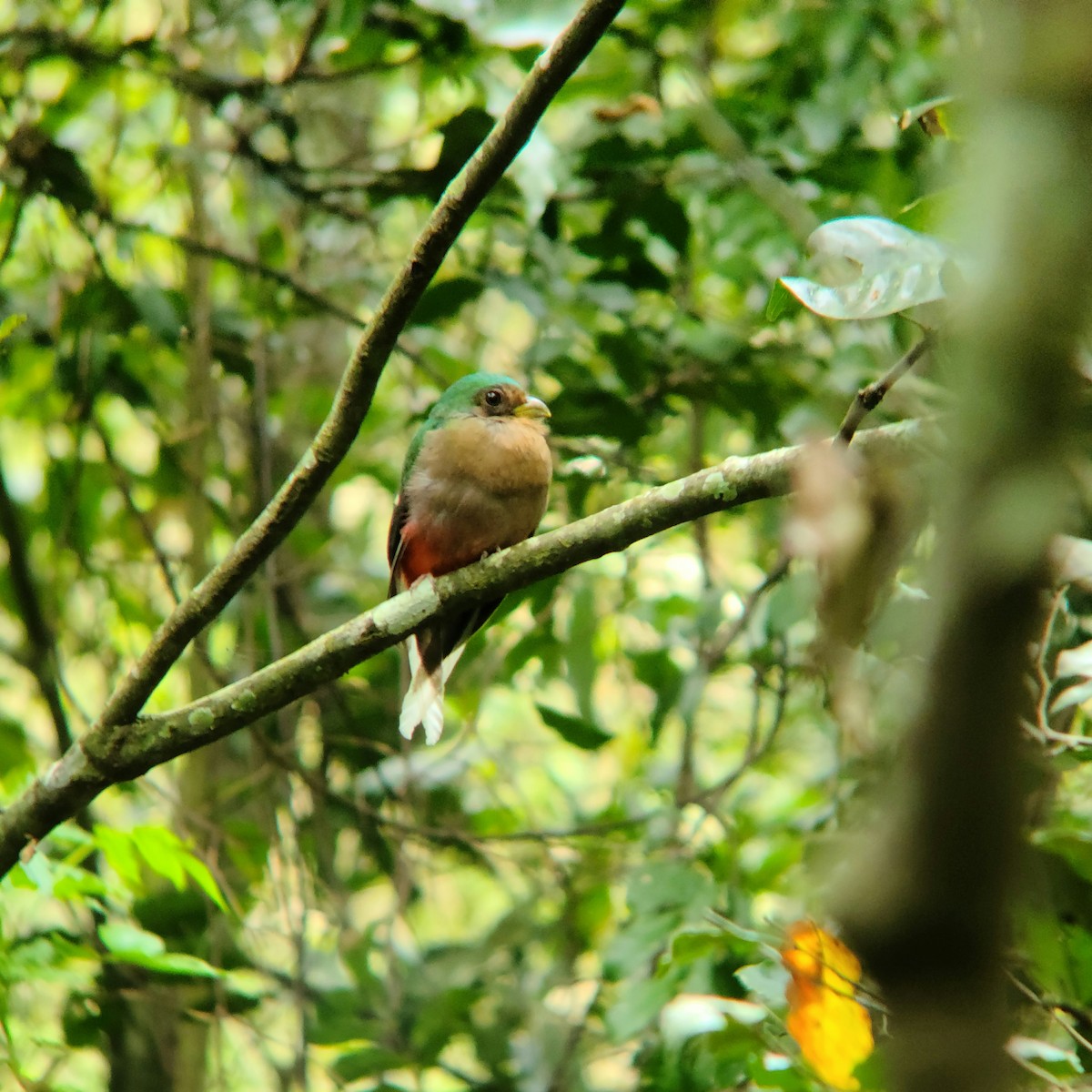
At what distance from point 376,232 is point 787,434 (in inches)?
70.5

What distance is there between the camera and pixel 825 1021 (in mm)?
2553

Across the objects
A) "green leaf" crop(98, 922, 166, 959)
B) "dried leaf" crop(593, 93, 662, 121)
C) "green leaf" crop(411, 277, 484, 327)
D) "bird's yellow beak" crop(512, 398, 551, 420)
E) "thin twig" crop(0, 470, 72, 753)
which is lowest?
"green leaf" crop(98, 922, 166, 959)

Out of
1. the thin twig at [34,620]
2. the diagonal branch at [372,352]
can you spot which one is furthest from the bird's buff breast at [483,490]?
the thin twig at [34,620]

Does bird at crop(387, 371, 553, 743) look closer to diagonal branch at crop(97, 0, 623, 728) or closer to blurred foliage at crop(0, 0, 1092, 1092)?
blurred foliage at crop(0, 0, 1092, 1092)

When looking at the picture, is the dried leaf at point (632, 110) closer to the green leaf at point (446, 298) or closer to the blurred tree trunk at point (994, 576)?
the green leaf at point (446, 298)

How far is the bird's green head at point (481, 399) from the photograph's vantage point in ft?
14.4

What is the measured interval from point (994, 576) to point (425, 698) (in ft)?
12.6

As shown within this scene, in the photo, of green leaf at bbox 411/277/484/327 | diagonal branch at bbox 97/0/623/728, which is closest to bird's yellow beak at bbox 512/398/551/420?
green leaf at bbox 411/277/484/327

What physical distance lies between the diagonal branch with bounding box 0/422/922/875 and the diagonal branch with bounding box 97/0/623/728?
9cm

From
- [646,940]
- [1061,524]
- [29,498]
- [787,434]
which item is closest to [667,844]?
[646,940]

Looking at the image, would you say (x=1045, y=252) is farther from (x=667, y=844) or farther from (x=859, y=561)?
(x=667, y=844)

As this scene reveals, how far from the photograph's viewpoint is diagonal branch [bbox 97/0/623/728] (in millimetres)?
2379

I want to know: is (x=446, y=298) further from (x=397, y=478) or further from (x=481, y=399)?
(x=397, y=478)

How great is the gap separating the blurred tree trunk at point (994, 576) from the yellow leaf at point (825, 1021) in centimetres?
189
